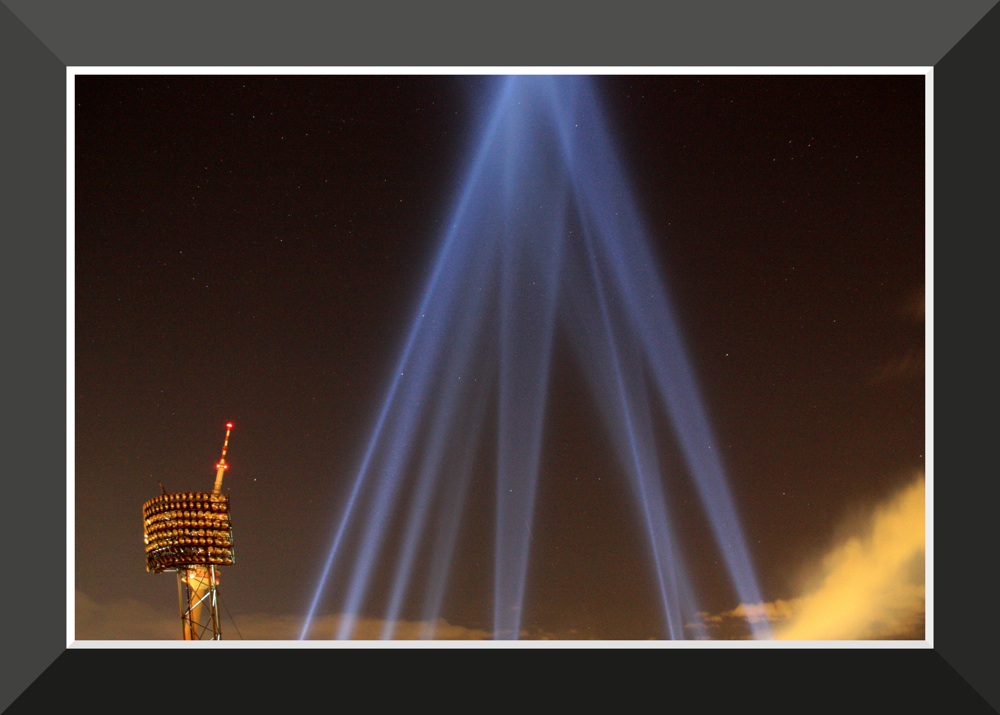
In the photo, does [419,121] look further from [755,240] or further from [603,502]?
[603,502]

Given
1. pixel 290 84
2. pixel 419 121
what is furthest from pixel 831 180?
pixel 290 84

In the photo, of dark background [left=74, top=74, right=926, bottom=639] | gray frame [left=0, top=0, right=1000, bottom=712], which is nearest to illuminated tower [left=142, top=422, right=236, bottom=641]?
dark background [left=74, top=74, right=926, bottom=639]

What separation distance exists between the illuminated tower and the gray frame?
24660 mm

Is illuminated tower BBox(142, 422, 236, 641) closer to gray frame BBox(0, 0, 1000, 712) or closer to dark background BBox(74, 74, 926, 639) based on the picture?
dark background BBox(74, 74, 926, 639)
